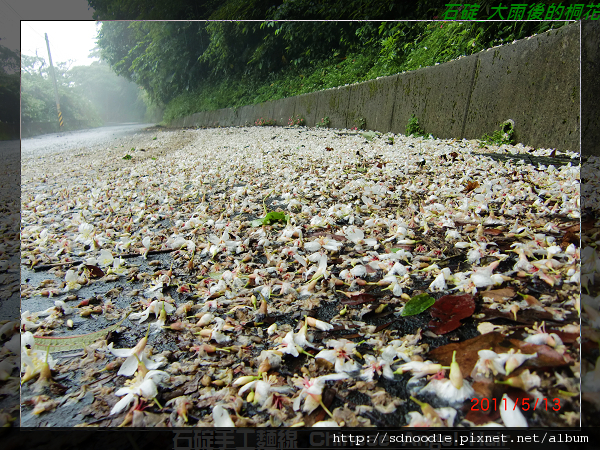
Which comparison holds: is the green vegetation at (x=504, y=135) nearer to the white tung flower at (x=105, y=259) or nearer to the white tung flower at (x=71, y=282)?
the white tung flower at (x=105, y=259)

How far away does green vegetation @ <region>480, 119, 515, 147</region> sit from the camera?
391cm

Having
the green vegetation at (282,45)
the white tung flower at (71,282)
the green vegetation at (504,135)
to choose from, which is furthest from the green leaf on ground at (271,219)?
the green vegetation at (504,135)

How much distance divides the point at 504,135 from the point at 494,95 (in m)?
0.54

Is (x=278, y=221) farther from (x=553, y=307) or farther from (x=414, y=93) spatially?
(x=414, y=93)

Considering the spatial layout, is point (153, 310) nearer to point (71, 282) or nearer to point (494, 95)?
point (71, 282)

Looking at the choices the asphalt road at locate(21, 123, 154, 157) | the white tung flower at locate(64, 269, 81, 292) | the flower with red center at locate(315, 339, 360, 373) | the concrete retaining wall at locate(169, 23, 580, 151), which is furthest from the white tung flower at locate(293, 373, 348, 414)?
the asphalt road at locate(21, 123, 154, 157)

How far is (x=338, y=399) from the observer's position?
893 millimetres

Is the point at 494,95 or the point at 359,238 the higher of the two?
the point at 494,95

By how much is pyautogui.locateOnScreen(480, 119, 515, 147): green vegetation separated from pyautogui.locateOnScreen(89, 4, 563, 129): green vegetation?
1.02m

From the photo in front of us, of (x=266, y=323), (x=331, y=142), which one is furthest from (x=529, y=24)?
(x=266, y=323)

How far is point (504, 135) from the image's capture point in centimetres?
396

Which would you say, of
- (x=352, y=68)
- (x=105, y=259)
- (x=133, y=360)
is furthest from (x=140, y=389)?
(x=352, y=68)

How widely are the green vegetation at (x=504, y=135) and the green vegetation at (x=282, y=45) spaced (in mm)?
1023
